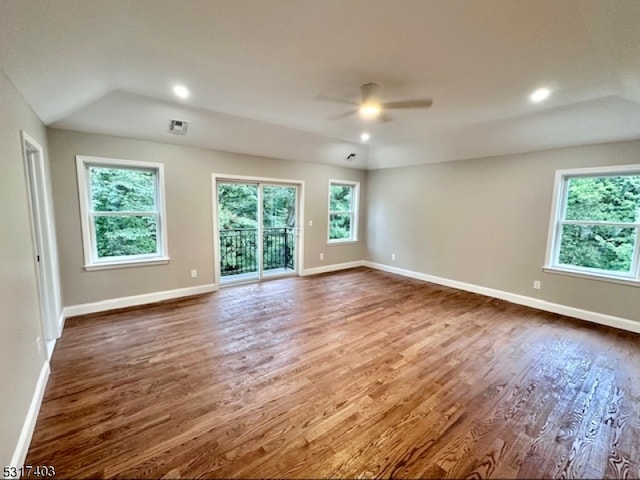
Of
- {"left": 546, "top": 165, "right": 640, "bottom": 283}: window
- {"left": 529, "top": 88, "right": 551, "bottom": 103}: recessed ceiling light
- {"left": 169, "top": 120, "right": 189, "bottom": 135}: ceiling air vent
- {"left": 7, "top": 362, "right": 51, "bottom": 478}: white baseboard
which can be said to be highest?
{"left": 529, "top": 88, "right": 551, "bottom": 103}: recessed ceiling light

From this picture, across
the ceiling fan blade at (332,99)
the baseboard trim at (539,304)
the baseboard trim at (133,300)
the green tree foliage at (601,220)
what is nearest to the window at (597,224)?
the green tree foliage at (601,220)

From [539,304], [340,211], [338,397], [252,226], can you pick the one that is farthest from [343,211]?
[338,397]

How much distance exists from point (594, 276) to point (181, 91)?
5638mm

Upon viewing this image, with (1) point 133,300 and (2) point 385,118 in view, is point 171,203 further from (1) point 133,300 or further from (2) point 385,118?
(2) point 385,118

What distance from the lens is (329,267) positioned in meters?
6.48

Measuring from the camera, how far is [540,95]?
9.55ft

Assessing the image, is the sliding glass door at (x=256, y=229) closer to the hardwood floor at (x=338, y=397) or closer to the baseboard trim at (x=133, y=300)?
the baseboard trim at (x=133, y=300)

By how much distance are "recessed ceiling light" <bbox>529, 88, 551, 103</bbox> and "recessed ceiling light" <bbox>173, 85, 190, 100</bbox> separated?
3.59 m

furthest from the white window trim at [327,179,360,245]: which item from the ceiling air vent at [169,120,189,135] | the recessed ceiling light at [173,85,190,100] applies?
the recessed ceiling light at [173,85,190,100]

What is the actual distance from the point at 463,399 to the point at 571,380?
1.14 m

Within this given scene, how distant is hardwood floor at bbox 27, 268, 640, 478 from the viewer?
1.68m

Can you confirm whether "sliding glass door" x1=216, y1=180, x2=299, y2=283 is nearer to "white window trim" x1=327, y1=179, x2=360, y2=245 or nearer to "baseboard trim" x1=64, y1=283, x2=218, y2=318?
"baseboard trim" x1=64, y1=283, x2=218, y2=318

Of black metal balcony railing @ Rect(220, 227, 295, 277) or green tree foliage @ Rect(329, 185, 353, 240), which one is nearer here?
black metal balcony railing @ Rect(220, 227, 295, 277)

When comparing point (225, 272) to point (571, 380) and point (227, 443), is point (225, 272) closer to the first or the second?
point (227, 443)
